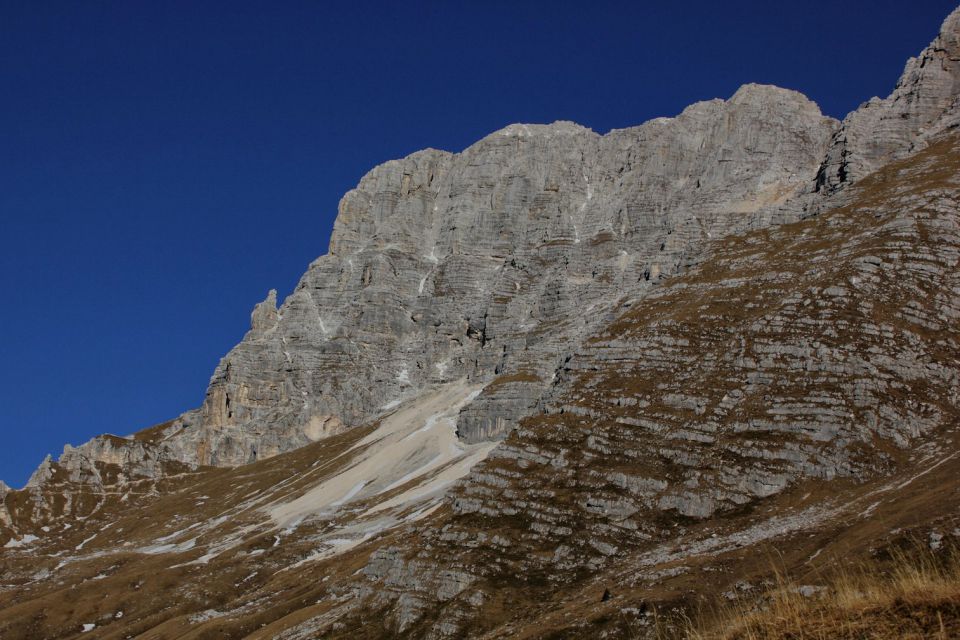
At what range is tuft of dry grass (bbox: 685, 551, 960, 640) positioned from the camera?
10.1m

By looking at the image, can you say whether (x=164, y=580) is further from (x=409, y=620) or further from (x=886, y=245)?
(x=886, y=245)

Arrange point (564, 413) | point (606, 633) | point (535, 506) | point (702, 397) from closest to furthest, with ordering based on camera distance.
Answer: point (606, 633) → point (535, 506) → point (702, 397) → point (564, 413)

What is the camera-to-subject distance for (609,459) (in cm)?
10519

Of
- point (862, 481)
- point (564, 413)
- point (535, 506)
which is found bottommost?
point (862, 481)

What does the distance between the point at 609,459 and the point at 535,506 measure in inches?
464

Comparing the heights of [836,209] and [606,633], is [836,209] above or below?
above

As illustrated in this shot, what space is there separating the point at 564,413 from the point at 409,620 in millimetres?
43462

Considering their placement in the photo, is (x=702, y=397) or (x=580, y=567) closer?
(x=580, y=567)

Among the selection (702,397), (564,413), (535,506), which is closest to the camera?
(535,506)

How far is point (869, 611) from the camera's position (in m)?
10.5

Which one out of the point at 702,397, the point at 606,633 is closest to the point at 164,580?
the point at 702,397

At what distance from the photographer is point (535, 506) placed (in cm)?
10119

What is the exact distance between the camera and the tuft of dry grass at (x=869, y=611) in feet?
33.1

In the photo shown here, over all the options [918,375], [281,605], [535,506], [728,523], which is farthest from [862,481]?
[281,605]
